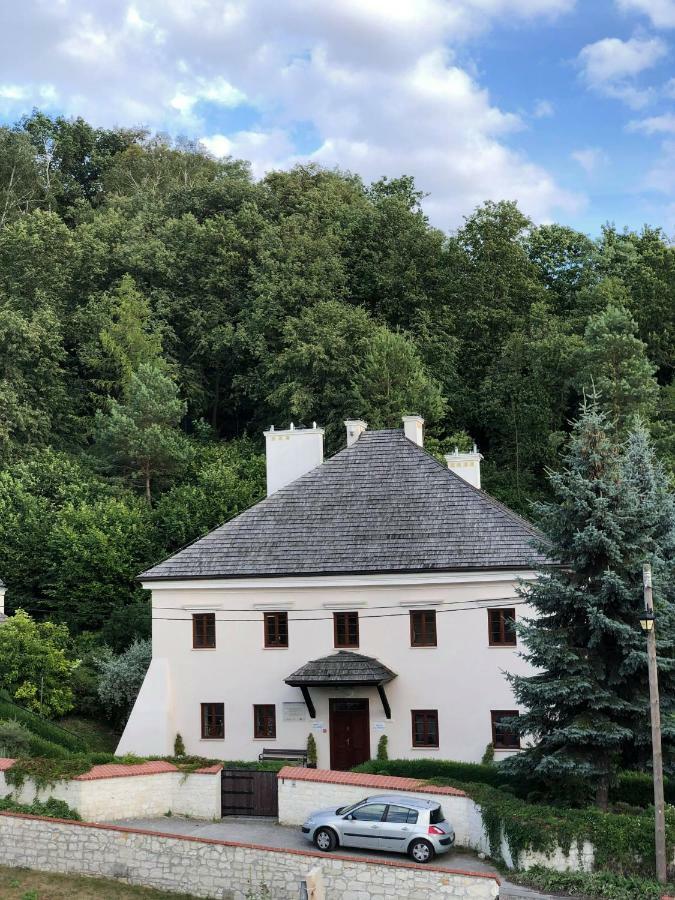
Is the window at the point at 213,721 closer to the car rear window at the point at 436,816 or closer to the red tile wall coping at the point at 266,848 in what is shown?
the red tile wall coping at the point at 266,848

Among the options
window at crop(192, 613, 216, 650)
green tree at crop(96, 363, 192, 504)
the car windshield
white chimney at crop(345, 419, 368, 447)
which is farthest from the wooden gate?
green tree at crop(96, 363, 192, 504)

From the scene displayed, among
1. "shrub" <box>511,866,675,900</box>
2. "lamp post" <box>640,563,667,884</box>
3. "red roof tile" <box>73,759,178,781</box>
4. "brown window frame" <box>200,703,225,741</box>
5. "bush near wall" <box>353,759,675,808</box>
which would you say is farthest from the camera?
"brown window frame" <box>200,703,225,741</box>

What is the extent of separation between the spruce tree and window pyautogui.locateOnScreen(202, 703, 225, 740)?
1156 centimetres

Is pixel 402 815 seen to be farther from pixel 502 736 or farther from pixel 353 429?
pixel 353 429

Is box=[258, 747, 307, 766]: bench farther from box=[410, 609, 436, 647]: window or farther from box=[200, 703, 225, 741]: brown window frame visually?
box=[410, 609, 436, 647]: window

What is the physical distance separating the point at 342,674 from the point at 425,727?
9.38 ft

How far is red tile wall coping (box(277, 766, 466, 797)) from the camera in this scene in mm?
23203

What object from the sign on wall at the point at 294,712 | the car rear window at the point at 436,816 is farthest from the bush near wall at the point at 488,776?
the sign on wall at the point at 294,712

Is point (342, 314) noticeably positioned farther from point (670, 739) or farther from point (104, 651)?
point (670, 739)

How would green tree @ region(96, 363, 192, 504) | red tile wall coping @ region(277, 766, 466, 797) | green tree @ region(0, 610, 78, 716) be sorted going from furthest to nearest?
green tree @ region(96, 363, 192, 504)
green tree @ region(0, 610, 78, 716)
red tile wall coping @ region(277, 766, 466, 797)

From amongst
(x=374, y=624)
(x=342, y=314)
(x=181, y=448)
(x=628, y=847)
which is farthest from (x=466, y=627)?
(x=342, y=314)

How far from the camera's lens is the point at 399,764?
27.4m

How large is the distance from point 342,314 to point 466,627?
28.6 metres

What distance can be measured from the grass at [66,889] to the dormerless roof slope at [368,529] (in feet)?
41.2
